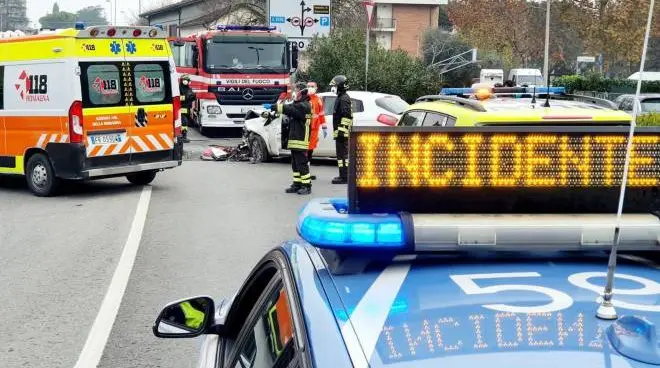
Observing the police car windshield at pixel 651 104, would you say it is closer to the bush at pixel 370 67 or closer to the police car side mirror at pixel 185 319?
the bush at pixel 370 67

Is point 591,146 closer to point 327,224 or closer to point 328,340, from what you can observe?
point 327,224

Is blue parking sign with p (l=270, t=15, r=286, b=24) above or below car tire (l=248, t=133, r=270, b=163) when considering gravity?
above

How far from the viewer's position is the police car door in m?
14.5

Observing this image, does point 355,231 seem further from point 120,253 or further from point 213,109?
point 213,109

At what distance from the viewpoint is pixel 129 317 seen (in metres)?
7.14

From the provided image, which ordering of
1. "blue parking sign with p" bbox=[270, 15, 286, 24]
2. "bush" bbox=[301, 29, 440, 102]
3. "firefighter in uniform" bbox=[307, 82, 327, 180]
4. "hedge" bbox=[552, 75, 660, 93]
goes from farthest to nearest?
"hedge" bbox=[552, 75, 660, 93] → "blue parking sign with p" bbox=[270, 15, 286, 24] → "bush" bbox=[301, 29, 440, 102] → "firefighter in uniform" bbox=[307, 82, 327, 180]

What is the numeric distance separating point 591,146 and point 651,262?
1.10 feet

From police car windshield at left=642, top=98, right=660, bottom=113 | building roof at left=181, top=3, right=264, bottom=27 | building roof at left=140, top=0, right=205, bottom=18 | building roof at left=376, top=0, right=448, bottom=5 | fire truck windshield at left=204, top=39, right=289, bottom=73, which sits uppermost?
building roof at left=376, top=0, right=448, bottom=5

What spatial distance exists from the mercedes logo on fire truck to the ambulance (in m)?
10.6

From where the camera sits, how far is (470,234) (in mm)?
2146

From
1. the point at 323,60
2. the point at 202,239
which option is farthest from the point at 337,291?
the point at 323,60

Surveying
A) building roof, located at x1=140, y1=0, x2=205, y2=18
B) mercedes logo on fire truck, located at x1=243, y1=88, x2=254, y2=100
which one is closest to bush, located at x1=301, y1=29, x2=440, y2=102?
mercedes logo on fire truck, located at x1=243, y1=88, x2=254, y2=100

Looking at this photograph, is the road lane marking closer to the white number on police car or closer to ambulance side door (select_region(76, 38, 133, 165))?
ambulance side door (select_region(76, 38, 133, 165))

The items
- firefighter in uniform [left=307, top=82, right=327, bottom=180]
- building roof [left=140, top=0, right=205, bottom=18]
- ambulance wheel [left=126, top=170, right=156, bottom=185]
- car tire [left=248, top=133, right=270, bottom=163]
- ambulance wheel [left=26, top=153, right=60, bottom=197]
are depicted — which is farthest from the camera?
building roof [left=140, top=0, right=205, bottom=18]
